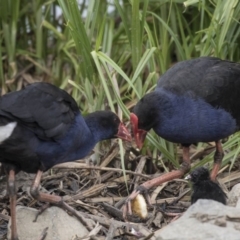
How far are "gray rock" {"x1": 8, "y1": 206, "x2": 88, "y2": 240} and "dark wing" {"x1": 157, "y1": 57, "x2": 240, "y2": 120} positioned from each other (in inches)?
45.1

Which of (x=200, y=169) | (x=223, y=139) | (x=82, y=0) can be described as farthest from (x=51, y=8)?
(x=200, y=169)

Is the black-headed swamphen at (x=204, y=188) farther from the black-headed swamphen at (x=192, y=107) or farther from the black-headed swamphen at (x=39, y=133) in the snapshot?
the black-headed swamphen at (x=39, y=133)

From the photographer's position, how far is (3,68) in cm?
752

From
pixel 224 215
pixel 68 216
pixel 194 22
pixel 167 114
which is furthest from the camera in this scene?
pixel 194 22

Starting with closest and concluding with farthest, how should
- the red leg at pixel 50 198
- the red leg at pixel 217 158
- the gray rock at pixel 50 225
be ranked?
1. the gray rock at pixel 50 225
2. the red leg at pixel 50 198
3. the red leg at pixel 217 158

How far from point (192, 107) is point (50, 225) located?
4.07 ft

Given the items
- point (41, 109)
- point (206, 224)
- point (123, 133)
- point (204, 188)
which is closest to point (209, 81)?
point (123, 133)

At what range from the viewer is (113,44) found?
23.9 ft

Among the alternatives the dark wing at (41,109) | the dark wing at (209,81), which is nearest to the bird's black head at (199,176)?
the dark wing at (209,81)

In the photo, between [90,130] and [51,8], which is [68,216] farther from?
[51,8]

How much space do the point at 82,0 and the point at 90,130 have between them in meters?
2.23

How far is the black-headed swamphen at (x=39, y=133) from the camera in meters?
5.31

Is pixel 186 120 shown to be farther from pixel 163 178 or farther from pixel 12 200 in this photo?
pixel 12 200

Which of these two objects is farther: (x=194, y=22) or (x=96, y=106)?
(x=194, y=22)
